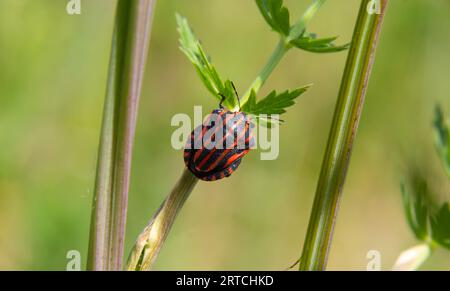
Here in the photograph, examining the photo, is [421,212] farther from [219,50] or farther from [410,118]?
[219,50]

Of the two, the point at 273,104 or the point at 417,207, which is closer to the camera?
the point at 417,207

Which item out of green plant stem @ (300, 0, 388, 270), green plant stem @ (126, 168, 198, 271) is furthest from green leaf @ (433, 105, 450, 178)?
green plant stem @ (126, 168, 198, 271)

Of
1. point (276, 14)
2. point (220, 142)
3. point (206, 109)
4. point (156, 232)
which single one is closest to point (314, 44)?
point (276, 14)

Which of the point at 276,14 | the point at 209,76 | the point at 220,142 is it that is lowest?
the point at 220,142

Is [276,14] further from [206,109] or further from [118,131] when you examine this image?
[206,109]

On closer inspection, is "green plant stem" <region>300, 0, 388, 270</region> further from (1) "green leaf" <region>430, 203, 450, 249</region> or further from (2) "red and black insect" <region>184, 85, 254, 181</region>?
(2) "red and black insect" <region>184, 85, 254, 181</region>

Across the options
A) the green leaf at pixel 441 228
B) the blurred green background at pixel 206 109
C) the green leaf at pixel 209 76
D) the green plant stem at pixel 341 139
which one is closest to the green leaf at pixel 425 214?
the green leaf at pixel 441 228
